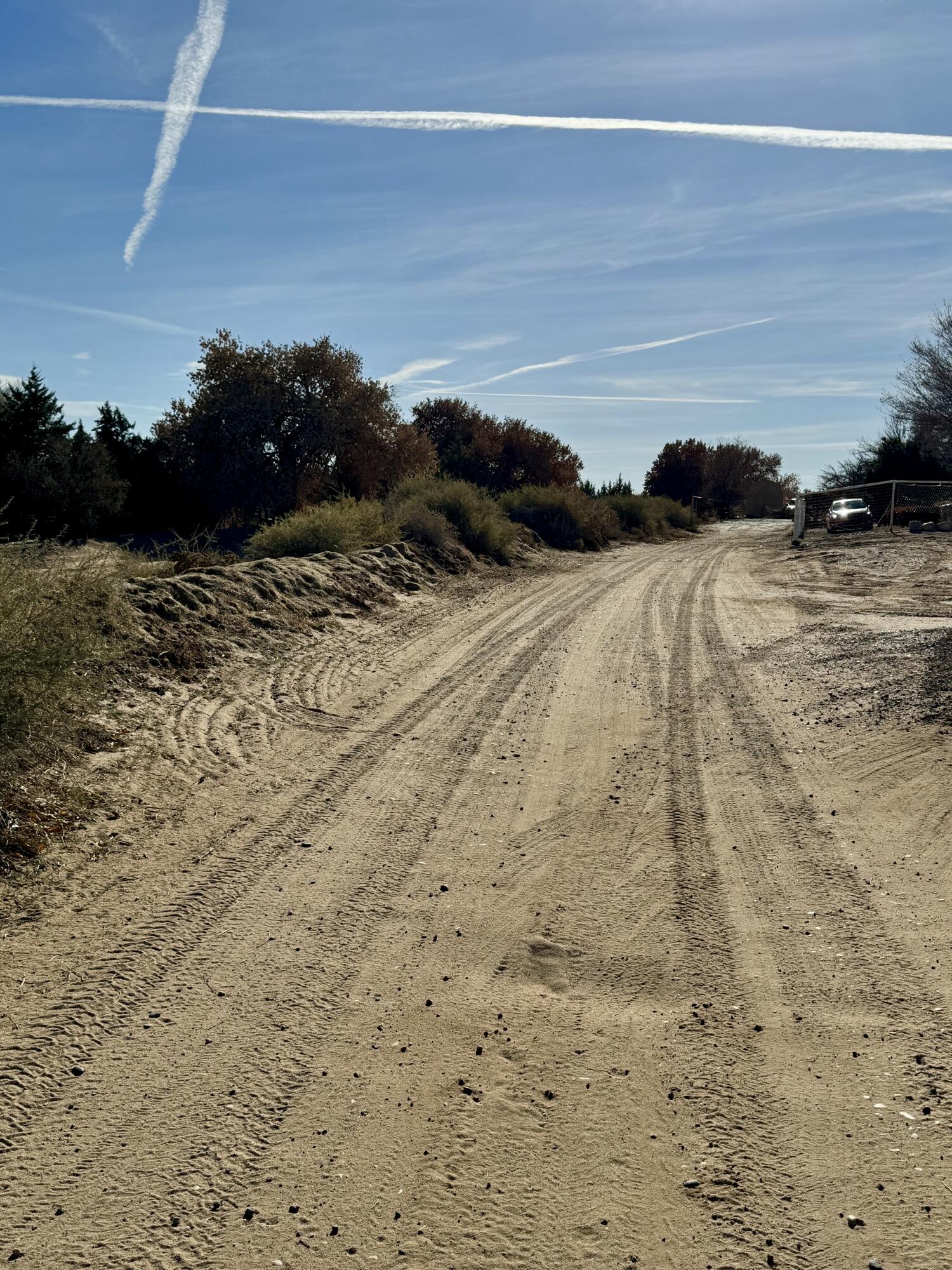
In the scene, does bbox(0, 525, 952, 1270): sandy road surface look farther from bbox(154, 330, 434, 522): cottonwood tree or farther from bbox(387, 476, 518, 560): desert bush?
bbox(154, 330, 434, 522): cottonwood tree

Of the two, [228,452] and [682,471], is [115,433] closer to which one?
[228,452]

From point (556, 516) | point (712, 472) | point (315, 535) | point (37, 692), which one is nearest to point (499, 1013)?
point (37, 692)

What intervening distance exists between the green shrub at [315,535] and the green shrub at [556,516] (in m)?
12.3

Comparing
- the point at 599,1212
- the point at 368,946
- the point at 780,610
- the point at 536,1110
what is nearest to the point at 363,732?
the point at 368,946

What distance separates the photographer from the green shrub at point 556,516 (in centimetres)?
3066

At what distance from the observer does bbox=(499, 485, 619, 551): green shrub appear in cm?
3066

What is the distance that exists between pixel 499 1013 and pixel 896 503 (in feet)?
127

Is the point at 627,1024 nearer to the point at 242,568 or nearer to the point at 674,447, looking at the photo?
the point at 242,568

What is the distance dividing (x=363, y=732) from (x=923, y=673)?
224 inches

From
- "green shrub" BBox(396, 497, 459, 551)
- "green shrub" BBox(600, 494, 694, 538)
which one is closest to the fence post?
"green shrub" BBox(600, 494, 694, 538)

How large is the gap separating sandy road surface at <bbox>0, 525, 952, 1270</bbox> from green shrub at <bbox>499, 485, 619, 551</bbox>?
23.2m

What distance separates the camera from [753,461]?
88688 mm

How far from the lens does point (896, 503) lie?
37.6m

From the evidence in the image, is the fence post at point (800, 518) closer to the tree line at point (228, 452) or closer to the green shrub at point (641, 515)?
the green shrub at point (641, 515)
